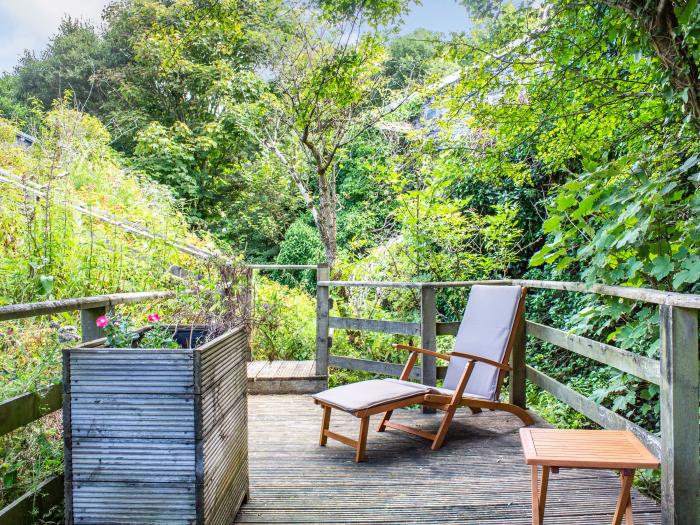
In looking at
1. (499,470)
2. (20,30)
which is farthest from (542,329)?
(20,30)

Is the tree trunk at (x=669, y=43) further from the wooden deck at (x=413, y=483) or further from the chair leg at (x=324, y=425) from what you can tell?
the chair leg at (x=324, y=425)

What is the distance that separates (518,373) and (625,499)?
7.00 ft

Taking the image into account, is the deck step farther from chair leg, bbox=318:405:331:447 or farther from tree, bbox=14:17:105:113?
tree, bbox=14:17:105:113

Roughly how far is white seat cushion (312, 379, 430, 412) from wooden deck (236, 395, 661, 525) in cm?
35

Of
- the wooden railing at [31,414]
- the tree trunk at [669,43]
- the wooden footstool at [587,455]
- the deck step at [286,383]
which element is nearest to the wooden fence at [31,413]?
the wooden railing at [31,414]

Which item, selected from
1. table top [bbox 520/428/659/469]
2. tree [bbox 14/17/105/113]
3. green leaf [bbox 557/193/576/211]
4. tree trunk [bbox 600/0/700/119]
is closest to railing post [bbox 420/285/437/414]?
green leaf [bbox 557/193/576/211]

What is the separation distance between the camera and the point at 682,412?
1.96 m

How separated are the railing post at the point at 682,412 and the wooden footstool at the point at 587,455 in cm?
12

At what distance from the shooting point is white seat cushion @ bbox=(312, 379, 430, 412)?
3.06 meters

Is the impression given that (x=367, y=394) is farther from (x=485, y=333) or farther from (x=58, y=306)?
(x=58, y=306)

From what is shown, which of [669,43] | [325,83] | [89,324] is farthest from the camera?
[325,83]

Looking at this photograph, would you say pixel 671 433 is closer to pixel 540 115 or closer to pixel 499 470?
pixel 499 470

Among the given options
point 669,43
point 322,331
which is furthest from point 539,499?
point 322,331

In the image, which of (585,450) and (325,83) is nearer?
(585,450)
